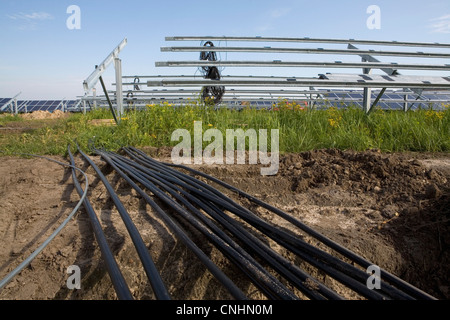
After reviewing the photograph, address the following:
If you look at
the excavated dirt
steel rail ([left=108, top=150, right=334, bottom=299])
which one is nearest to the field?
the excavated dirt

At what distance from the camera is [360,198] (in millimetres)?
3000

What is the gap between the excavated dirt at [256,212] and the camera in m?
1.83

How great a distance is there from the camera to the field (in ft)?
6.09

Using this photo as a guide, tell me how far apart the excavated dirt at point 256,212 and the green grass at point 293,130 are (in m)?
1.02

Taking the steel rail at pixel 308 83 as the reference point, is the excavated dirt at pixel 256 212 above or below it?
below

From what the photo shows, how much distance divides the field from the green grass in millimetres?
24

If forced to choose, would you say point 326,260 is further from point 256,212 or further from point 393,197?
point 393,197

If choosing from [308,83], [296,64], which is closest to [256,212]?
[308,83]

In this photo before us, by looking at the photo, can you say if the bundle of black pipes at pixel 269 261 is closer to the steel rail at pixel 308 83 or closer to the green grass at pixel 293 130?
the green grass at pixel 293 130

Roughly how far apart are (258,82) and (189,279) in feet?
13.2

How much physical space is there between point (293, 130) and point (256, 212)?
2.84 meters

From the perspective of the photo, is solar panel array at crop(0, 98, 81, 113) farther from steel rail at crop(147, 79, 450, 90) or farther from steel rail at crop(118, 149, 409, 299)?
steel rail at crop(118, 149, 409, 299)

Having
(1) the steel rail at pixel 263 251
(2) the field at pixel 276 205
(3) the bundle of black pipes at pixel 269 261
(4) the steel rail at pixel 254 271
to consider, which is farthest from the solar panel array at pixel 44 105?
(4) the steel rail at pixel 254 271

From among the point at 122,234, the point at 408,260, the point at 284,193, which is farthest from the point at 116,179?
the point at 408,260
